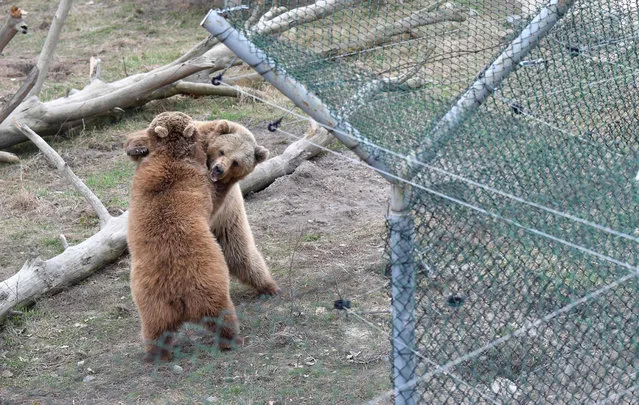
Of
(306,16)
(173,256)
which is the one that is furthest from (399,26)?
(173,256)

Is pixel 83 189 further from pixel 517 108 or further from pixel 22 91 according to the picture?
pixel 517 108

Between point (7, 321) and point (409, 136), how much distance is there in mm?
2997

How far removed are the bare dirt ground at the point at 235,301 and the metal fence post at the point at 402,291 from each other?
0.77 meters

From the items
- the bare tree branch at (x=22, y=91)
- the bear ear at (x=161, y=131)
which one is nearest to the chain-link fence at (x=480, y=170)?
the bear ear at (x=161, y=131)

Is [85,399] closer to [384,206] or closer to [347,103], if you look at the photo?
[347,103]

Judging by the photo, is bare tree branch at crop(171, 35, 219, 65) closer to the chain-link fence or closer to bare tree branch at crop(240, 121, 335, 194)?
bare tree branch at crop(240, 121, 335, 194)

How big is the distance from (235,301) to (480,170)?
93.0 inches

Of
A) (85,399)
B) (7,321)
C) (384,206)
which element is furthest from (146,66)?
(85,399)

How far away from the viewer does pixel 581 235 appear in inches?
152

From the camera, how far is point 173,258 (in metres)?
4.55

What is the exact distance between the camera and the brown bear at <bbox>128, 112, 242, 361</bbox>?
4.55 metres

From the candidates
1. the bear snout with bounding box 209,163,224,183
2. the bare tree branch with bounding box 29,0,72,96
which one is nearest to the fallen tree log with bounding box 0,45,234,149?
the bare tree branch with bounding box 29,0,72,96

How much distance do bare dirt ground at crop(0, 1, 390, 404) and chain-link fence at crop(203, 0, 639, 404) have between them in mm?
754

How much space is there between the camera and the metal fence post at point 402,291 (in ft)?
11.4
